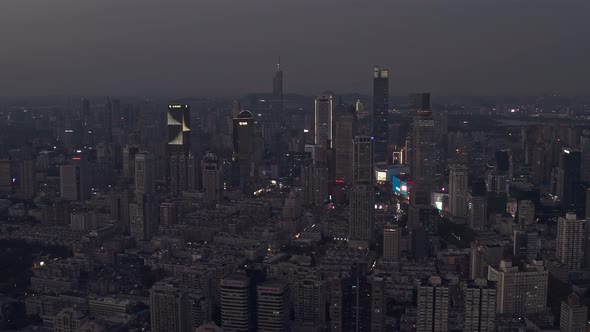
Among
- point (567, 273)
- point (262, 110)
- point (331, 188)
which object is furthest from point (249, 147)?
point (567, 273)

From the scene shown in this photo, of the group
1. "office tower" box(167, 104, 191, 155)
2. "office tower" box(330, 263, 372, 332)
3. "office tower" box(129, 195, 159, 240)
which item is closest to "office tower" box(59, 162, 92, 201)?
"office tower" box(129, 195, 159, 240)

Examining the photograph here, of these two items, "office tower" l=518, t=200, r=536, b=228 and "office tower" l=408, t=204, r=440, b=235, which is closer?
"office tower" l=518, t=200, r=536, b=228

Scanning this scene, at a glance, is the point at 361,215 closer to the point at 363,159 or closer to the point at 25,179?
the point at 363,159

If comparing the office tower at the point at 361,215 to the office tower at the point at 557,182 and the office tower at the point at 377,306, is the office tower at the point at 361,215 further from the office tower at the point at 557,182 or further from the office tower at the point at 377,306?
the office tower at the point at 377,306

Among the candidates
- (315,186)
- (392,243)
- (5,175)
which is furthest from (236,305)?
(5,175)

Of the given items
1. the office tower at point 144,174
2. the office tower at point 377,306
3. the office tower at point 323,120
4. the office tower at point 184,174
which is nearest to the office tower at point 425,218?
the office tower at point 377,306

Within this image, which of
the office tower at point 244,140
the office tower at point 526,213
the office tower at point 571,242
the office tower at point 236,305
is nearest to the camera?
the office tower at point 236,305

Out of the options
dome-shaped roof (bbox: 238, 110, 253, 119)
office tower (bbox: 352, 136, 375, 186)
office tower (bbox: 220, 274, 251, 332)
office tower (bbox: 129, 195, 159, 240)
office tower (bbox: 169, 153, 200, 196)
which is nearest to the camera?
office tower (bbox: 220, 274, 251, 332)

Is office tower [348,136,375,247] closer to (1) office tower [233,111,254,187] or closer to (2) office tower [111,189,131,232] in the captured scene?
(2) office tower [111,189,131,232]
